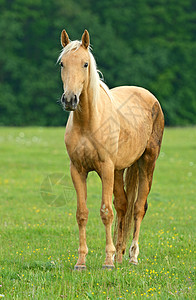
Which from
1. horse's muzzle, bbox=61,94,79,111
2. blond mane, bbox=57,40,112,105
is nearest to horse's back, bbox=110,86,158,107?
blond mane, bbox=57,40,112,105

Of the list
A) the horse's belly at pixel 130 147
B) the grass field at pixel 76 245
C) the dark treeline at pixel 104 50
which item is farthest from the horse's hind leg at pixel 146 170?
the dark treeline at pixel 104 50

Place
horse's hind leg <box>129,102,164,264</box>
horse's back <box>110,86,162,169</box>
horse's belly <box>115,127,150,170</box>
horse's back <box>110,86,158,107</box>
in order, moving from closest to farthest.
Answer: horse's belly <box>115,127,150,170</box>, horse's back <box>110,86,162,169</box>, horse's back <box>110,86,158,107</box>, horse's hind leg <box>129,102,164,264</box>

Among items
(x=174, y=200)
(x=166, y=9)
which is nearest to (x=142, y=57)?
(x=166, y=9)

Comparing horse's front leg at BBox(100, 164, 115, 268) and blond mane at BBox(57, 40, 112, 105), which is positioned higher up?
blond mane at BBox(57, 40, 112, 105)

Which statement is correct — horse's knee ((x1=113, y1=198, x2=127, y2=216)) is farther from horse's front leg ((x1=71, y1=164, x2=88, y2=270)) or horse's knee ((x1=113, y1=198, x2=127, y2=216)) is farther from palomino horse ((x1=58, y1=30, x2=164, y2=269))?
horse's front leg ((x1=71, y1=164, x2=88, y2=270))

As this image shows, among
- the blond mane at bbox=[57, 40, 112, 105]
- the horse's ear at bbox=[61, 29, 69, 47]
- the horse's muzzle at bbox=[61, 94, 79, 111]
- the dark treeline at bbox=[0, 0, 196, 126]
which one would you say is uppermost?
the horse's ear at bbox=[61, 29, 69, 47]

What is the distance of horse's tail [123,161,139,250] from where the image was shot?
24.0ft

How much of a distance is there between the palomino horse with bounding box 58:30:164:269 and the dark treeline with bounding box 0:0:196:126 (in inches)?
1682

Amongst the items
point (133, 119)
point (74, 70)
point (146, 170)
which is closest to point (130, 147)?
point (133, 119)

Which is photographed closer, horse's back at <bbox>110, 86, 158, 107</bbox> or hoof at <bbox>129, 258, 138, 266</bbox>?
hoof at <bbox>129, 258, 138, 266</bbox>

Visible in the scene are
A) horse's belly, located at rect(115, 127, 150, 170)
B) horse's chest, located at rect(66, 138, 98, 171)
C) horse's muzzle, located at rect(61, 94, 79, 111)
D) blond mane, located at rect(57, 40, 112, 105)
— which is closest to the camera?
horse's muzzle, located at rect(61, 94, 79, 111)

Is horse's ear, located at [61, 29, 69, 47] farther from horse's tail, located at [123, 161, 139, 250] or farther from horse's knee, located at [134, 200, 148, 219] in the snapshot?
horse's knee, located at [134, 200, 148, 219]

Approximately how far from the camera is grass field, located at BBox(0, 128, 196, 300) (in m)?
5.41

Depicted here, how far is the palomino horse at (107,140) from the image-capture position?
582cm
